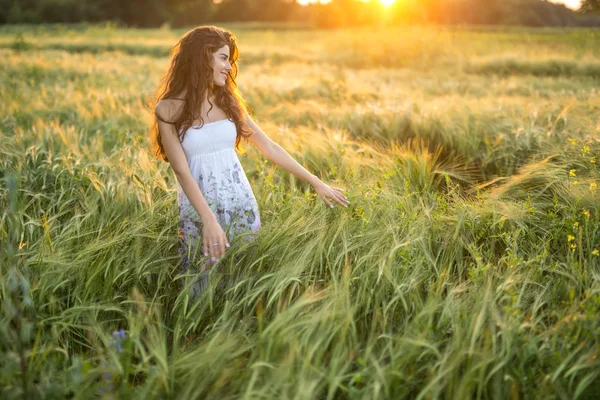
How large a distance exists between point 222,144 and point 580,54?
12720 mm

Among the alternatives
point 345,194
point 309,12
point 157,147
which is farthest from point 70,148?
point 309,12

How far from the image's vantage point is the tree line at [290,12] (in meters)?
30.7

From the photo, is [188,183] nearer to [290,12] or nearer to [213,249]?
[213,249]

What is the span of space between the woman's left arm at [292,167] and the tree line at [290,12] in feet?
76.3

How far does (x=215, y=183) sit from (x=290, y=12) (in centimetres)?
5840

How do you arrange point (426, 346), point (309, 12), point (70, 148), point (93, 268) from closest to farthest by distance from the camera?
point (426, 346) < point (93, 268) < point (70, 148) < point (309, 12)

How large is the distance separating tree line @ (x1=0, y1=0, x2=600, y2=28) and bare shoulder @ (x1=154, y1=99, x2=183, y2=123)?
23.5 m

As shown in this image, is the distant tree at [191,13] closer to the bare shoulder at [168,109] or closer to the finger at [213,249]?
the bare shoulder at [168,109]

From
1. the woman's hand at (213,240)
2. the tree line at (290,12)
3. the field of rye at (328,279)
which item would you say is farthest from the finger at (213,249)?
the tree line at (290,12)

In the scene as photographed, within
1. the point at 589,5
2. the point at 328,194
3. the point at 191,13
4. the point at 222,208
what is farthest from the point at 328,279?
the point at 191,13

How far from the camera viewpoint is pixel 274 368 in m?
1.43

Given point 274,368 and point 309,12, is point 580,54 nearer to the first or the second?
point 274,368

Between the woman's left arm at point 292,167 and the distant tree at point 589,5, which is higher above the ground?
the distant tree at point 589,5

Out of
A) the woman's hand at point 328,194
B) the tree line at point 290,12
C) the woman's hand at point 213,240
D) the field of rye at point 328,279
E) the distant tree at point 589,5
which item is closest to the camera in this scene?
the field of rye at point 328,279
